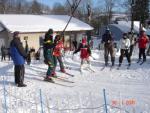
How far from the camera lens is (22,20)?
3169 centimetres

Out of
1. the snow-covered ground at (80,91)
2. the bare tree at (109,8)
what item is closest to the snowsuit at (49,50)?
the snow-covered ground at (80,91)

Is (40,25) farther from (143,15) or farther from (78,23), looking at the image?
(143,15)

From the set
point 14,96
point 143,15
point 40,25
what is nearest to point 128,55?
point 14,96

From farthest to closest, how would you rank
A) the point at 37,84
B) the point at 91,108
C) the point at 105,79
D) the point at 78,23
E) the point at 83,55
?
the point at 78,23 → the point at 83,55 → the point at 105,79 → the point at 37,84 → the point at 91,108

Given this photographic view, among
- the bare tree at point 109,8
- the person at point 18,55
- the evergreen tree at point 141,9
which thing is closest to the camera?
the person at point 18,55

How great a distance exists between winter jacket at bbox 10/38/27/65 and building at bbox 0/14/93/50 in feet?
58.4

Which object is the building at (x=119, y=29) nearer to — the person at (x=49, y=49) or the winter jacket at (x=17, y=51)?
the person at (x=49, y=49)

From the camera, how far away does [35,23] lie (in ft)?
104

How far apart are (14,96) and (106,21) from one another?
187 feet

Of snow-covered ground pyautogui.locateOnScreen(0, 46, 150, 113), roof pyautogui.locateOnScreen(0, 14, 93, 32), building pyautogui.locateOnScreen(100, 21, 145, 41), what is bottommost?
building pyautogui.locateOnScreen(100, 21, 145, 41)

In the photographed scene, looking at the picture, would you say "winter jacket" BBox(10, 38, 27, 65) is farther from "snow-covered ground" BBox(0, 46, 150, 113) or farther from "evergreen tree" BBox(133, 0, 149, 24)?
"evergreen tree" BBox(133, 0, 149, 24)

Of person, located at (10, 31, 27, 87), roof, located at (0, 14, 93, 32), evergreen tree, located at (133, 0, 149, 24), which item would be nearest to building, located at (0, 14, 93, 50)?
roof, located at (0, 14, 93, 32)

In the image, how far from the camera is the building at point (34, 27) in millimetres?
29766

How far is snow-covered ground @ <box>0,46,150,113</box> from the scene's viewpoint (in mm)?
8625
